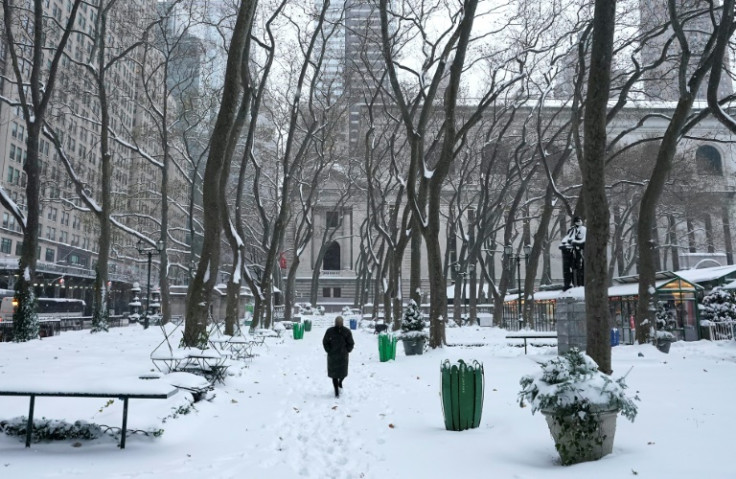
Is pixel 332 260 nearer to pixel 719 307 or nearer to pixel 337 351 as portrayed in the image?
pixel 719 307

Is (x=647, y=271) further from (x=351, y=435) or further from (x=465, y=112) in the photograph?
(x=465, y=112)

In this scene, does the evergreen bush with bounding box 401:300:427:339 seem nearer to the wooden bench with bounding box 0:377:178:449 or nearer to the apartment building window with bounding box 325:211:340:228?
the wooden bench with bounding box 0:377:178:449

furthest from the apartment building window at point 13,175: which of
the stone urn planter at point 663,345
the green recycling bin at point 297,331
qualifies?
the stone urn planter at point 663,345

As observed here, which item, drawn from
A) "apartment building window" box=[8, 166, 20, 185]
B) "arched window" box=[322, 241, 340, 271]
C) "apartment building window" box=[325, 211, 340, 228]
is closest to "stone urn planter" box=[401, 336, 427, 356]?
"apartment building window" box=[325, 211, 340, 228]

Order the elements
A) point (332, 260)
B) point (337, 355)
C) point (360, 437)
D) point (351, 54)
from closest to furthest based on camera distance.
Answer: point (360, 437) < point (337, 355) < point (351, 54) < point (332, 260)

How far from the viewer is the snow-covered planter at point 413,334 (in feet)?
54.3

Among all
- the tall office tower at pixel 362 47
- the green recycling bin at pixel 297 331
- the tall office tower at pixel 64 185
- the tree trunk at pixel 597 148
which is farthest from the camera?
the tall office tower at pixel 64 185

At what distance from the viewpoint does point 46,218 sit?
57531mm

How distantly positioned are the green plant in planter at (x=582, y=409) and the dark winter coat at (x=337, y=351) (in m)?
5.25

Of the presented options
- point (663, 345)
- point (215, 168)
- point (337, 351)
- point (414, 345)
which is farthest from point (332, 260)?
point (337, 351)

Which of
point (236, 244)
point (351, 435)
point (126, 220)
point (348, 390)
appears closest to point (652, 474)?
point (351, 435)

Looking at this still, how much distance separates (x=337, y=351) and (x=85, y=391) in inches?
190

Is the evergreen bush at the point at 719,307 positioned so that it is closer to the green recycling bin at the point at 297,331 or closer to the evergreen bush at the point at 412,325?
the evergreen bush at the point at 412,325

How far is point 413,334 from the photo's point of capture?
54.3 feet
